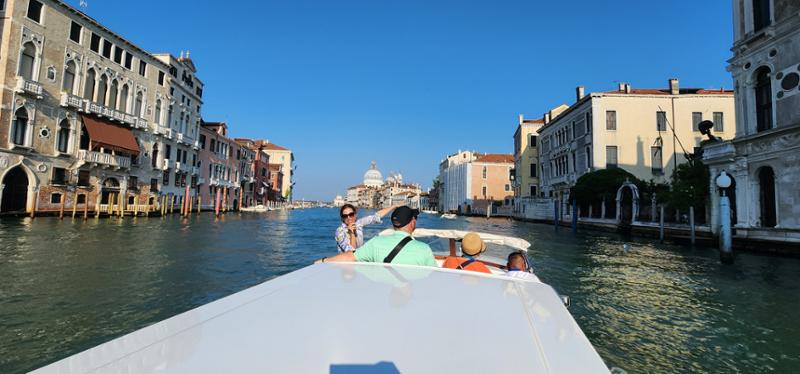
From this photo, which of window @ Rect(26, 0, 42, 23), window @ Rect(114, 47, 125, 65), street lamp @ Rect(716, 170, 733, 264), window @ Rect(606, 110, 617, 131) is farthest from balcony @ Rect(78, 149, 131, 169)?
window @ Rect(606, 110, 617, 131)

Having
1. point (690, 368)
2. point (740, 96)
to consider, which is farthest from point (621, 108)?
point (690, 368)

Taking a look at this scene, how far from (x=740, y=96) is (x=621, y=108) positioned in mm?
12994

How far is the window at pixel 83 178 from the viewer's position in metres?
20.9

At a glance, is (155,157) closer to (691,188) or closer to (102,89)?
(102,89)

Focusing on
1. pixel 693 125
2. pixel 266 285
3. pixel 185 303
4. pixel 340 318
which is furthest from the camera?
pixel 693 125

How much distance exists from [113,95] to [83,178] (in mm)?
5568

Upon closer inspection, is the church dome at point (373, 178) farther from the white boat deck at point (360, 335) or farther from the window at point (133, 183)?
the white boat deck at point (360, 335)

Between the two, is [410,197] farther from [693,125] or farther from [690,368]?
[690,368]

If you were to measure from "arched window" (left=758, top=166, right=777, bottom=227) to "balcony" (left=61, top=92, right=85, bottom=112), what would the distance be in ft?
95.3

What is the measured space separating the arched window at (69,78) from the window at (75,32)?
1288 mm

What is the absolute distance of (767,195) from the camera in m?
11.5

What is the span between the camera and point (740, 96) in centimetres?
1260

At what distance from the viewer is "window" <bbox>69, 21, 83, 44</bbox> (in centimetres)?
2036

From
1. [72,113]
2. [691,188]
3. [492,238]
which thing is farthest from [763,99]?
[72,113]
